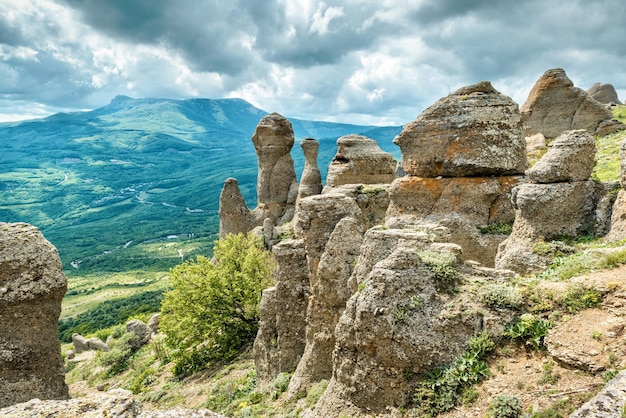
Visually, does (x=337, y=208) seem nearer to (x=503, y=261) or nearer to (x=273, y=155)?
(x=503, y=261)

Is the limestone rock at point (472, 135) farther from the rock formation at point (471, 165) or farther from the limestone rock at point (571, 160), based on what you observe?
the limestone rock at point (571, 160)

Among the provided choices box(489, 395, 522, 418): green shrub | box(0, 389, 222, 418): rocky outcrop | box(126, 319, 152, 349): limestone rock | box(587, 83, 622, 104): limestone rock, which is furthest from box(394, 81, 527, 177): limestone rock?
box(587, 83, 622, 104): limestone rock

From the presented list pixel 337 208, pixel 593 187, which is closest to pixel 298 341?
pixel 337 208

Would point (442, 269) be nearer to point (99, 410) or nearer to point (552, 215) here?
point (99, 410)

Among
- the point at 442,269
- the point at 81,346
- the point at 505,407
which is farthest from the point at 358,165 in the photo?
the point at 81,346

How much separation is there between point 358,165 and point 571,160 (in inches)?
874

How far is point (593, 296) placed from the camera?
8.91m

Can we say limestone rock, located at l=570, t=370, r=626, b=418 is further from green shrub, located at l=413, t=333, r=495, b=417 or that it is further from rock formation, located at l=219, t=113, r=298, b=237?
rock formation, located at l=219, t=113, r=298, b=237

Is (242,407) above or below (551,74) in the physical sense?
below

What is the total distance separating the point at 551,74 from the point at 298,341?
3598 cm

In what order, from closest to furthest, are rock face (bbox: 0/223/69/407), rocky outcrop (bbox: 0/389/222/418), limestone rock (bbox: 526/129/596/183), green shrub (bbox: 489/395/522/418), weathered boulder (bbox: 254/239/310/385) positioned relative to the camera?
1. rocky outcrop (bbox: 0/389/222/418)
2. green shrub (bbox: 489/395/522/418)
3. rock face (bbox: 0/223/69/407)
4. limestone rock (bbox: 526/129/596/183)
5. weathered boulder (bbox: 254/239/310/385)

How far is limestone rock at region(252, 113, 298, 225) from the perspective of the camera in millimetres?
49094

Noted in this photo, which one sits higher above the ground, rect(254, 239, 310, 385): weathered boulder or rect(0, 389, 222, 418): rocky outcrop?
rect(0, 389, 222, 418): rocky outcrop

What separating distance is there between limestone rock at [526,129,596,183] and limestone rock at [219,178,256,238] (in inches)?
1348
